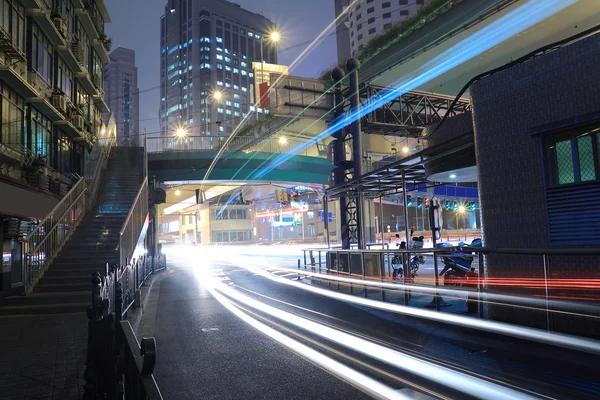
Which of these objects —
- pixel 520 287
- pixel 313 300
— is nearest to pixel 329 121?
pixel 313 300

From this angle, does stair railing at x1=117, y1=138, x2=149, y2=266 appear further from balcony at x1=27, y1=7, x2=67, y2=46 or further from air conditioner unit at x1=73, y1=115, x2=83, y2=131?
balcony at x1=27, y1=7, x2=67, y2=46

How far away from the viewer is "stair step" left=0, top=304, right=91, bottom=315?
36.4ft

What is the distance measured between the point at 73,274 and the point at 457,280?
11164 mm

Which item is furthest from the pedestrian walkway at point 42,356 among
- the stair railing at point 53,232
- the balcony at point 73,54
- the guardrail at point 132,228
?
the balcony at point 73,54

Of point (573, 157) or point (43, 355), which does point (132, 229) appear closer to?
point (43, 355)

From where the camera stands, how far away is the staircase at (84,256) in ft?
37.9

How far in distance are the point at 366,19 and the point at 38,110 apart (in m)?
90.8

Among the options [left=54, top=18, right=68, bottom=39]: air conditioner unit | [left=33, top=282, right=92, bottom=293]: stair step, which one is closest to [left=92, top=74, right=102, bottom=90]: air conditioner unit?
[left=54, top=18, right=68, bottom=39]: air conditioner unit

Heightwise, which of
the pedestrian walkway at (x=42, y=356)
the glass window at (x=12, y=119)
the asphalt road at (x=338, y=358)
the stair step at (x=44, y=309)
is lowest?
the asphalt road at (x=338, y=358)

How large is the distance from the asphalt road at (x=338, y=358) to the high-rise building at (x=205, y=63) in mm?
138930

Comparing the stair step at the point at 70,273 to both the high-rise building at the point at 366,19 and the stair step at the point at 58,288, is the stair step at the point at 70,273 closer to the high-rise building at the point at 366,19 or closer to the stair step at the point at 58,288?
the stair step at the point at 58,288

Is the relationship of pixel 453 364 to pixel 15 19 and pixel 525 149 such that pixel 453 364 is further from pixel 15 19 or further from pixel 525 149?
pixel 15 19

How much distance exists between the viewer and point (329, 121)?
19.9m

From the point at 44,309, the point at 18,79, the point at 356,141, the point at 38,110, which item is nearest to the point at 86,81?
the point at 38,110
